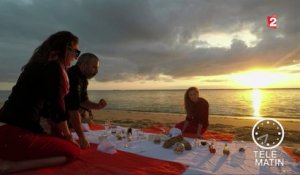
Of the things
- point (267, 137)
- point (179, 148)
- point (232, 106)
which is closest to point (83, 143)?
point (179, 148)

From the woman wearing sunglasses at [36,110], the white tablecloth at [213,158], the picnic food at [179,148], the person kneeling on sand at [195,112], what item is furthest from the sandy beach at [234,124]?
the woman wearing sunglasses at [36,110]

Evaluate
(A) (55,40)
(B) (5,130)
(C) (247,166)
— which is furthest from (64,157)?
(C) (247,166)

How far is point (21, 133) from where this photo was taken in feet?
10.8

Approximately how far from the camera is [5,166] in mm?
3217

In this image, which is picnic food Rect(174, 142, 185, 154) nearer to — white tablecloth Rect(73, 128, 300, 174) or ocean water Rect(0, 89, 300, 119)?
white tablecloth Rect(73, 128, 300, 174)

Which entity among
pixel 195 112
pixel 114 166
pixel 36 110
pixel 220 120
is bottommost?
pixel 220 120

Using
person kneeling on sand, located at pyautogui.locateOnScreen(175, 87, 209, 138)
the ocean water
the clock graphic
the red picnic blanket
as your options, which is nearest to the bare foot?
the red picnic blanket

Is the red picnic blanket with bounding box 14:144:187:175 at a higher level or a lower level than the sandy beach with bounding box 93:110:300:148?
higher

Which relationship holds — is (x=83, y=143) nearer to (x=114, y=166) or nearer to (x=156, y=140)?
(x=114, y=166)

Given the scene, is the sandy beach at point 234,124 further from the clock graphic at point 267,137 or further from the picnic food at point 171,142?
the picnic food at point 171,142

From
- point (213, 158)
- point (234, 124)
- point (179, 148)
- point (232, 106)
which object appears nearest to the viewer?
point (213, 158)

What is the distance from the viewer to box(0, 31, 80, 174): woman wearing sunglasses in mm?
3254

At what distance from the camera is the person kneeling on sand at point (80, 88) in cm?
432

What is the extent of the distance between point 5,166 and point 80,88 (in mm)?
1941
